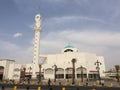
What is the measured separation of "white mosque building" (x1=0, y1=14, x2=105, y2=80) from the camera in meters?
85.8

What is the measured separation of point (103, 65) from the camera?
9438 centimetres

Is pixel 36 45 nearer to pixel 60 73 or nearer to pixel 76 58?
pixel 60 73

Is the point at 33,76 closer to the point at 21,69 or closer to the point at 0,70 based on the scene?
the point at 21,69

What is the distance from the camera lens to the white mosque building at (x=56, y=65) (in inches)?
3376

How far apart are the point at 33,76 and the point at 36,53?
13.3 meters

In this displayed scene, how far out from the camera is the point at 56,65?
90250 millimetres

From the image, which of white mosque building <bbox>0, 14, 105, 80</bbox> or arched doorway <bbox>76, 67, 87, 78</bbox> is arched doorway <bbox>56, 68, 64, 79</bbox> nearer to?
white mosque building <bbox>0, 14, 105, 80</bbox>

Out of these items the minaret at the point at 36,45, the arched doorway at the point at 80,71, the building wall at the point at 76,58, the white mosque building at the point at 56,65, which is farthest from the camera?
the minaret at the point at 36,45

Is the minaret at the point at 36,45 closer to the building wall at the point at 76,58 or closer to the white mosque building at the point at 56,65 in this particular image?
the white mosque building at the point at 56,65

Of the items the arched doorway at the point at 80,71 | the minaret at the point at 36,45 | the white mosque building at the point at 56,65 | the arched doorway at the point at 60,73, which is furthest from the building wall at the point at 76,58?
the minaret at the point at 36,45

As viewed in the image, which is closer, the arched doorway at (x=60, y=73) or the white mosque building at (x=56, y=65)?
the white mosque building at (x=56, y=65)

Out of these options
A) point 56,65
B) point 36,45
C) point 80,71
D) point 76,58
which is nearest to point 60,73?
point 56,65

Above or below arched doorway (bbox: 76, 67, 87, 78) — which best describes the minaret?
above

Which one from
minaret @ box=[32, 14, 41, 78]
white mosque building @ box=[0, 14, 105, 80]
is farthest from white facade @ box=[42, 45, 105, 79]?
minaret @ box=[32, 14, 41, 78]
